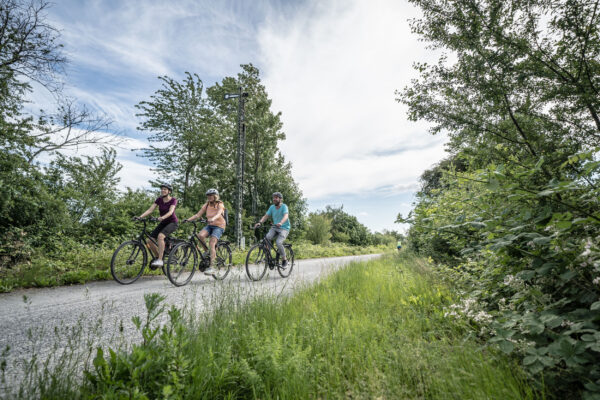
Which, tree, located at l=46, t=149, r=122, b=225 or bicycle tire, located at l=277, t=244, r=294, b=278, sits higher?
tree, located at l=46, t=149, r=122, b=225

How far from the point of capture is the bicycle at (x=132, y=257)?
608cm

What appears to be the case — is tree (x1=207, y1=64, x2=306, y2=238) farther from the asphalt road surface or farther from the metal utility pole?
the asphalt road surface

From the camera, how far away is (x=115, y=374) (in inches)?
64.3

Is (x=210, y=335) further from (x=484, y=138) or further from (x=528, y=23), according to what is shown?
(x=528, y=23)

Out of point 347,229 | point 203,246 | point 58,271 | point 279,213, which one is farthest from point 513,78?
point 347,229

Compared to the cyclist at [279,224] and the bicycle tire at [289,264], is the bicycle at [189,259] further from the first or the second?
the bicycle tire at [289,264]

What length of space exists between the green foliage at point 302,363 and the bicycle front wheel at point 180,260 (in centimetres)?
342

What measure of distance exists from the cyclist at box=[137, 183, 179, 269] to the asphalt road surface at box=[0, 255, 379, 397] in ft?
2.28

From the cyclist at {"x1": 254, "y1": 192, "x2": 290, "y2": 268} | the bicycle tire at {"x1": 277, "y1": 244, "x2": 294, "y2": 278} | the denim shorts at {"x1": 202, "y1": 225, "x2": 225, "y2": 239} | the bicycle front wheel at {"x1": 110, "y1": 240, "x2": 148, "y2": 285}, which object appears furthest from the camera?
the bicycle tire at {"x1": 277, "y1": 244, "x2": 294, "y2": 278}

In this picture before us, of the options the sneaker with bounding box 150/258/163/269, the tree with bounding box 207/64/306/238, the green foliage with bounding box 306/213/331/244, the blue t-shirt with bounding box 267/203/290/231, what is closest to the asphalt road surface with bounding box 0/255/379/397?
the sneaker with bounding box 150/258/163/269

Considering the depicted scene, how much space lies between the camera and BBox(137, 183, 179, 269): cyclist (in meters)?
6.19

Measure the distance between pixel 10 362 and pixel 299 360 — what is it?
101 inches

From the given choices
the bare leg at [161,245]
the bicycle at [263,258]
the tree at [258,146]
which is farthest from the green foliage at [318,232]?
the bare leg at [161,245]

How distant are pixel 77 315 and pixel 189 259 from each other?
2.88m
